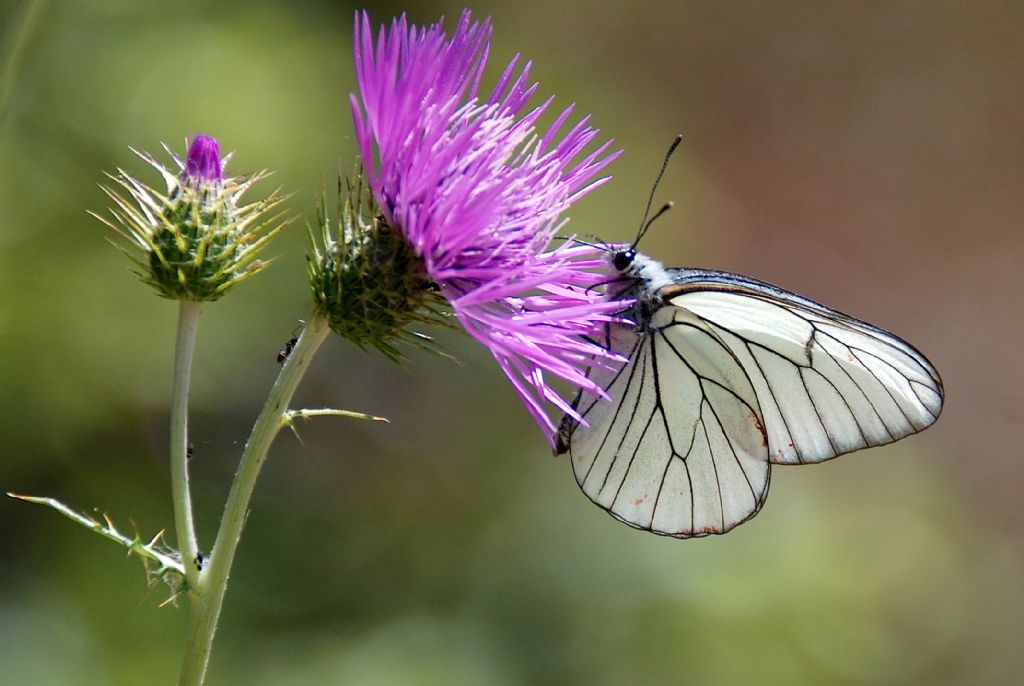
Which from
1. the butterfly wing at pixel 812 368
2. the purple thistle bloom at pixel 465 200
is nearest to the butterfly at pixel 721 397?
the butterfly wing at pixel 812 368

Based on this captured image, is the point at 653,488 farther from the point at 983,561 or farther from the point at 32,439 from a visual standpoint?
the point at 983,561

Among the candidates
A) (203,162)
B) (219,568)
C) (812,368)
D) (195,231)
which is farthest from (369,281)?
(812,368)

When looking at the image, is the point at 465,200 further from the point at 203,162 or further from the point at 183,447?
the point at 183,447

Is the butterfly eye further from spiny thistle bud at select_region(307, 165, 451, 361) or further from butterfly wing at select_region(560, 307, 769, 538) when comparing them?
spiny thistle bud at select_region(307, 165, 451, 361)

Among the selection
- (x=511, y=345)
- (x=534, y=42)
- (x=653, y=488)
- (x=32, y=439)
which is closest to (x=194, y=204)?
(x=511, y=345)

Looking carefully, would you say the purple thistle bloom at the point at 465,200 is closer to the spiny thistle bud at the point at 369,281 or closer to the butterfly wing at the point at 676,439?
the spiny thistle bud at the point at 369,281

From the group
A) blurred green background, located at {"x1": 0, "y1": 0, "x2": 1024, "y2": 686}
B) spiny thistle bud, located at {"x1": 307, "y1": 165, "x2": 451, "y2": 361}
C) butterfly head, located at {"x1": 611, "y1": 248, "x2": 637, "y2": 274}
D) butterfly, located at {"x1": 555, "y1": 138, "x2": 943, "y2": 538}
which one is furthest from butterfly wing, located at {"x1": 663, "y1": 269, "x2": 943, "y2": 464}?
blurred green background, located at {"x1": 0, "y1": 0, "x2": 1024, "y2": 686}
